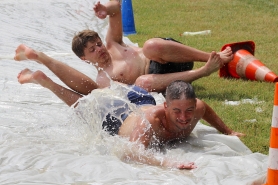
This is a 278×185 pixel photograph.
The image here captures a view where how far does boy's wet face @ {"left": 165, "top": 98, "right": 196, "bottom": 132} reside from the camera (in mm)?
4594

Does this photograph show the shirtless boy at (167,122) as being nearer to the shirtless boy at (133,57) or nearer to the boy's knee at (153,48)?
the shirtless boy at (133,57)

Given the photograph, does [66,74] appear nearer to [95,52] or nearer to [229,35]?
[95,52]

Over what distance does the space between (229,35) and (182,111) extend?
5933mm

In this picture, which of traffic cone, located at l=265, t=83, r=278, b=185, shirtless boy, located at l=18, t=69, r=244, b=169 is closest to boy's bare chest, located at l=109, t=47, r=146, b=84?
shirtless boy, located at l=18, t=69, r=244, b=169

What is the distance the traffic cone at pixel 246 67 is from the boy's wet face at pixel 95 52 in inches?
62.0

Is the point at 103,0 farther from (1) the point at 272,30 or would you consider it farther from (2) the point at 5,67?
(2) the point at 5,67

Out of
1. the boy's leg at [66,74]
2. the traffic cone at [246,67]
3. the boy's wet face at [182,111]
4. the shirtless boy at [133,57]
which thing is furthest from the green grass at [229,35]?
the boy's leg at [66,74]

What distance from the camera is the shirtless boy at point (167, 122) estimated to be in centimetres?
459

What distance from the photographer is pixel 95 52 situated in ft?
19.4

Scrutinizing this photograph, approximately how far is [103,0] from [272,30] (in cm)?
345

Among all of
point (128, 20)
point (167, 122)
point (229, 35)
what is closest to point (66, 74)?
point (167, 122)

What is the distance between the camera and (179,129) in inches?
191

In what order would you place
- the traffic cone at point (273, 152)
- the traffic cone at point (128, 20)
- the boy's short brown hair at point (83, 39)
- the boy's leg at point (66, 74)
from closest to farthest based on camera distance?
the traffic cone at point (273, 152) < the boy's leg at point (66, 74) < the boy's short brown hair at point (83, 39) < the traffic cone at point (128, 20)

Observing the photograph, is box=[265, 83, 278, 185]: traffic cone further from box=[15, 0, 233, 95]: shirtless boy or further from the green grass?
box=[15, 0, 233, 95]: shirtless boy
